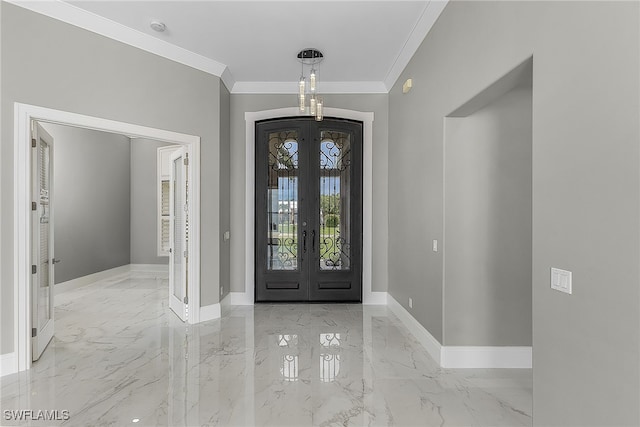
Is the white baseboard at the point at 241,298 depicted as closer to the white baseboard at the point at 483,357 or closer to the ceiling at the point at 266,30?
the white baseboard at the point at 483,357

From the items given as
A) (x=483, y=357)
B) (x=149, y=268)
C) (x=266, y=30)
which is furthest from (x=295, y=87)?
(x=149, y=268)

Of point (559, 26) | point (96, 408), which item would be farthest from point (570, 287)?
point (96, 408)

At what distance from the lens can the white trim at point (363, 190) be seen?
208 inches

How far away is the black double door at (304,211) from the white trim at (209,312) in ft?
2.71

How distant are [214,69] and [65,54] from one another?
1.64 metres

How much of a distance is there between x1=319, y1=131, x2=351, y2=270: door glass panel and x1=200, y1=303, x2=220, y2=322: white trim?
1626 mm

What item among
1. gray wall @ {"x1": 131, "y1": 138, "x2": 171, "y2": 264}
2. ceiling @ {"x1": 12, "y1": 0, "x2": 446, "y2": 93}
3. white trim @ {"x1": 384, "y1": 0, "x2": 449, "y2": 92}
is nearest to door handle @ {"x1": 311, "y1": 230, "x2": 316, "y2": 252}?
ceiling @ {"x1": 12, "y1": 0, "x2": 446, "y2": 93}

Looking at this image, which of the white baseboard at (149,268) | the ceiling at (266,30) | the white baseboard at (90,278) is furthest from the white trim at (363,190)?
the white baseboard at (149,268)

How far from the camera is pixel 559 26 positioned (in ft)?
5.72

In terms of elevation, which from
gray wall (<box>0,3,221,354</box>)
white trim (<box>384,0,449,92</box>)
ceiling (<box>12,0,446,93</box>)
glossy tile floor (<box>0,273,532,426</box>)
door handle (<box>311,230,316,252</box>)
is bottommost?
glossy tile floor (<box>0,273,532,426</box>)

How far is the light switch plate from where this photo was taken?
5.58 feet

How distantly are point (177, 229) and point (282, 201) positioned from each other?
1.53 m

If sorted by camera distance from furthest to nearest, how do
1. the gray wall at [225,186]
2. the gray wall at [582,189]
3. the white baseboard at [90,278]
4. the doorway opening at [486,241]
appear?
the white baseboard at [90,278]
the gray wall at [225,186]
the doorway opening at [486,241]
the gray wall at [582,189]

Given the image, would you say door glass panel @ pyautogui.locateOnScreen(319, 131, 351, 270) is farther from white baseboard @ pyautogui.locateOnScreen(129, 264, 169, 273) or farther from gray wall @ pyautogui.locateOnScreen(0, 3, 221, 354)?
white baseboard @ pyautogui.locateOnScreen(129, 264, 169, 273)
